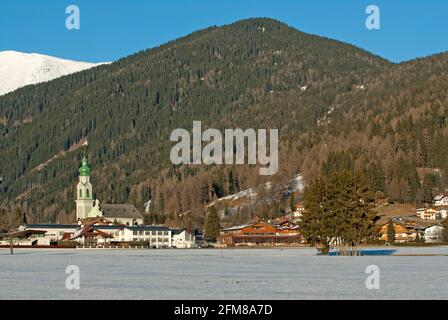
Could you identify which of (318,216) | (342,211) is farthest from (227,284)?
(318,216)

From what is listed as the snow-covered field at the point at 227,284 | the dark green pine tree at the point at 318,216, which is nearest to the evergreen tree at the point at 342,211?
the dark green pine tree at the point at 318,216

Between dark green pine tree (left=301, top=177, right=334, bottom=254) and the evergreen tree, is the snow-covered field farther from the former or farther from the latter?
dark green pine tree (left=301, top=177, right=334, bottom=254)

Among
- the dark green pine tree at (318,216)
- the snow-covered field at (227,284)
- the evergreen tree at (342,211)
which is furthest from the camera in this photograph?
the dark green pine tree at (318,216)

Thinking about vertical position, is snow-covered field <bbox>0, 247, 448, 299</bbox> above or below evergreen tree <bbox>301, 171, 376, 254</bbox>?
below

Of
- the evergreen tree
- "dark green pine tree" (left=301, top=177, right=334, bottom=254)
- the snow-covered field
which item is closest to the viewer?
the snow-covered field

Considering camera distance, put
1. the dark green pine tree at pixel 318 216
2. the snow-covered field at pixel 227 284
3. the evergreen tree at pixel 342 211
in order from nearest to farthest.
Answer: the snow-covered field at pixel 227 284, the evergreen tree at pixel 342 211, the dark green pine tree at pixel 318 216

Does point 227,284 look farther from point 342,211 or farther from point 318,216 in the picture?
Answer: point 318,216

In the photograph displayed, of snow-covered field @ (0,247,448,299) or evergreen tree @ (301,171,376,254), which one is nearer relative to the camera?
snow-covered field @ (0,247,448,299)

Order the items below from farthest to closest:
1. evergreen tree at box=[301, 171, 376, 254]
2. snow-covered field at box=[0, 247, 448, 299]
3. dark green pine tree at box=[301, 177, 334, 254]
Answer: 1. dark green pine tree at box=[301, 177, 334, 254]
2. evergreen tree at box=[301, 171, 376, 254]
3. snow-covered field at box=[0, 247, 448, 299]

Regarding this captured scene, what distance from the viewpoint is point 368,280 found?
5753cm

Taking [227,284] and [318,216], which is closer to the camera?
[227,284]

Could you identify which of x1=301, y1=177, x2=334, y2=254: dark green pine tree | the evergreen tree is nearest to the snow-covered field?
the evergreen tree

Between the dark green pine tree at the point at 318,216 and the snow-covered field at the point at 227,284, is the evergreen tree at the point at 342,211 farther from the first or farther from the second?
the snow-covered field at the point at 227,284
